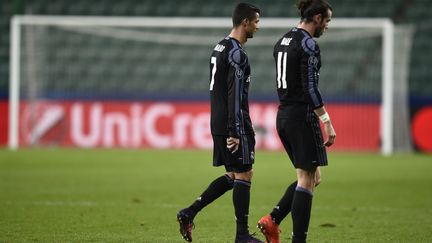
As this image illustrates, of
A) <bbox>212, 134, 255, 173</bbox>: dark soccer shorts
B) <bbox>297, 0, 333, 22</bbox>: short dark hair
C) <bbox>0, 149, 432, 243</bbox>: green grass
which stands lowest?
<bbox>0, 149, 432, 243</bbox>: green grass

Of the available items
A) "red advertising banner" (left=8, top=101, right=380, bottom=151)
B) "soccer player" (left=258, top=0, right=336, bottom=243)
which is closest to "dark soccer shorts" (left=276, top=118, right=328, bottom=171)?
"soccer player" (left=258, top=0, right=336, bottom=243)

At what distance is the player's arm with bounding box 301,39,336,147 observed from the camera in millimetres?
6793

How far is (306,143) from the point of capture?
689 centimetres

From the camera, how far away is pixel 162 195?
1192 cm

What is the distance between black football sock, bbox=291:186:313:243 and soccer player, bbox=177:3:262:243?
650mm

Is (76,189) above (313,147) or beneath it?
beneath

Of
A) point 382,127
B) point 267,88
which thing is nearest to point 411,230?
point 382,127

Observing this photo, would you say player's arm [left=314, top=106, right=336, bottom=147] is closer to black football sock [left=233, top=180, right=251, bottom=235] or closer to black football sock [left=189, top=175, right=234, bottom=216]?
black football sock [left=233, top=180, right=251, bottom=235]

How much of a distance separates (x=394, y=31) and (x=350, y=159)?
147 inches

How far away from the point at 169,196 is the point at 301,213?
16.8 feet

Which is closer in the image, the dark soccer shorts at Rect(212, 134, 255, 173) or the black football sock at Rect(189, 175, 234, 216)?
the dark soccer shorts at Rect(212, 134, 255, 173)

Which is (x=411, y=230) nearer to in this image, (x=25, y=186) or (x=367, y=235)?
(x=367, y=235)

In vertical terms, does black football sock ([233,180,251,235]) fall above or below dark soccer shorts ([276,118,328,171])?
below

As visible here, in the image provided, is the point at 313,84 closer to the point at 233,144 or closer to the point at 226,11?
the point at 233,144
